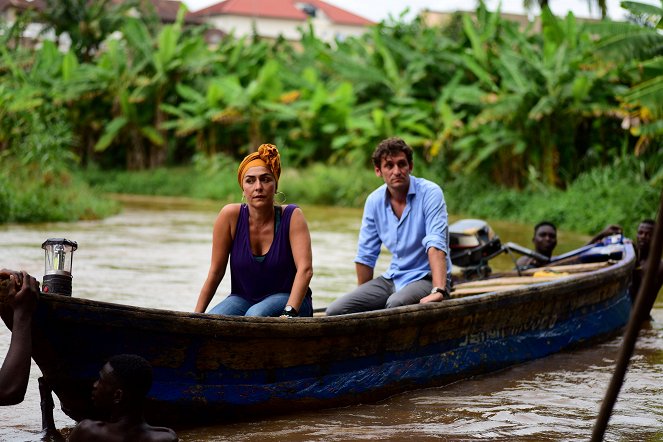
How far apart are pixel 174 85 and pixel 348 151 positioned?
19.2 feet

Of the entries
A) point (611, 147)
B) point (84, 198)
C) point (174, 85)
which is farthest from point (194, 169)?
point (611, 147)

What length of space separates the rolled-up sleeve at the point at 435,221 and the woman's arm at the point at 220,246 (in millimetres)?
1262

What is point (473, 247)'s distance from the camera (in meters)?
8.15

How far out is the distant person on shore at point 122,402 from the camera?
376 centimetres

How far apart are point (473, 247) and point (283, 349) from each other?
3.51 metres

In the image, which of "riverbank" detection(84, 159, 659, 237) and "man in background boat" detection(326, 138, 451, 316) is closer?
"man in background boat" detection(326, 138, 451, 316)

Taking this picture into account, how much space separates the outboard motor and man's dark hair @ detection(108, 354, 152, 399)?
465 cm

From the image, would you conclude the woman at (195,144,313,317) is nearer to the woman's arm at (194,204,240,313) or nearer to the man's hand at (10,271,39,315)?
the woman's arm at (194,204,240,313)

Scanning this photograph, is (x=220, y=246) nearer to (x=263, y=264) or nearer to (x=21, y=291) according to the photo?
(x=263, y=264)

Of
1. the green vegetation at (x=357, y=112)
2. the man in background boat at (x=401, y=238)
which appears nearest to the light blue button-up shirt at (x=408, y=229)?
the man in background boat at (x=401, y=238)

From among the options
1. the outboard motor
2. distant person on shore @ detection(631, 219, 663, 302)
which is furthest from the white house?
the outboard motor

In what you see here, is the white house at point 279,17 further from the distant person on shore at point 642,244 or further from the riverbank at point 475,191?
the distant person on shore at point 642,244

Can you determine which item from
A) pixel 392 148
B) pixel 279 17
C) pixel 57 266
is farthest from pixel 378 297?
pixel 279 17

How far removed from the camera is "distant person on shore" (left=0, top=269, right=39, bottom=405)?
3.66 m
